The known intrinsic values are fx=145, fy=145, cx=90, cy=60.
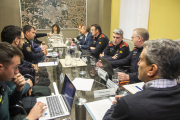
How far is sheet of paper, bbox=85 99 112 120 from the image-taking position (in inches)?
46.6

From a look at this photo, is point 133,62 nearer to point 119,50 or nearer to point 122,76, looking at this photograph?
point 119,50

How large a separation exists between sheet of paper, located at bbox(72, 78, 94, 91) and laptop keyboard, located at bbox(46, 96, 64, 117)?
0.29 meters

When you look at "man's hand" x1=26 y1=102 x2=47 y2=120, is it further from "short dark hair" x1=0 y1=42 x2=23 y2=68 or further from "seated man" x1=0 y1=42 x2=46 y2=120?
"short dark hair" x1=0 y1=42 x2=23 y2=68

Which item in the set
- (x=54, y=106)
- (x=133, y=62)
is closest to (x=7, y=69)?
(x=54, y=106)

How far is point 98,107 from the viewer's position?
1.30 metres

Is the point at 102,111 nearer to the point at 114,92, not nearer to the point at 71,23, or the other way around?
the point at 114,92

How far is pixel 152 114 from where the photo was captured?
784 mm

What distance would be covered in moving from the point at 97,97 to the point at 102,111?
0.19 meters

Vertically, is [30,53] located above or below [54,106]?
above

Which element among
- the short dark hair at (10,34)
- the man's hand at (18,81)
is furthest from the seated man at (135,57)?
the short dark hair at (10,34)

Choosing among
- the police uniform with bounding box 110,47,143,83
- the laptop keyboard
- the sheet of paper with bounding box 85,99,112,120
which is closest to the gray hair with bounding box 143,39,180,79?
the sheet of paper with bounding box 85,99,112,120

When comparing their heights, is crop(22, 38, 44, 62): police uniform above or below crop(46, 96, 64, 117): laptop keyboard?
above

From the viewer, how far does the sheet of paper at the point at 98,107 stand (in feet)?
3.88

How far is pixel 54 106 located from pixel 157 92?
94 centimetres
